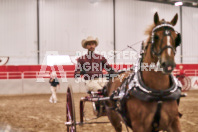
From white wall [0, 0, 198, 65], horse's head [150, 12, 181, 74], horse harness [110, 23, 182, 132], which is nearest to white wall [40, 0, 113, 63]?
white wall [0, 0, 198, 65]

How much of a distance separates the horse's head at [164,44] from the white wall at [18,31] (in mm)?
13622

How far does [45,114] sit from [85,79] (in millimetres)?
3510

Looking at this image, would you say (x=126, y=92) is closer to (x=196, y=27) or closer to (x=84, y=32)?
(x=84, y=32)

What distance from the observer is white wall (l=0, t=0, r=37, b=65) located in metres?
15.2

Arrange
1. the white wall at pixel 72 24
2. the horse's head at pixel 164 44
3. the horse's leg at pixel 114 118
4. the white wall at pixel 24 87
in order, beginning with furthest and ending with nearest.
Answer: the white wall at pixel 72 24
the white wall at pixel 24 87
the horse's leg at pixel 114 118
the horse's head at pixel 164 44

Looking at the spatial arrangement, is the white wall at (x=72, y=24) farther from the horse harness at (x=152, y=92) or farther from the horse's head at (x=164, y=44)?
the horse's head at (x=164, y=44)

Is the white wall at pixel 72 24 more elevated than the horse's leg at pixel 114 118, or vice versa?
the white wall at pixel 72 24

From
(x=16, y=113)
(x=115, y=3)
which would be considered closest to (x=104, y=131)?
(x=16, y=113)

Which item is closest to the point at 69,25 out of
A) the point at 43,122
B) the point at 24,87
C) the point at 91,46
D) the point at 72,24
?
the point at 72,24

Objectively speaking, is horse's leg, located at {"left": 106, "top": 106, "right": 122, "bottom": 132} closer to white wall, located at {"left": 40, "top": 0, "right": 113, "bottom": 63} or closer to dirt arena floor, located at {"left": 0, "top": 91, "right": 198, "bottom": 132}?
dirt arena floor, located at {"left": 0, "top": 91, "right": 198, "bottom": 132}

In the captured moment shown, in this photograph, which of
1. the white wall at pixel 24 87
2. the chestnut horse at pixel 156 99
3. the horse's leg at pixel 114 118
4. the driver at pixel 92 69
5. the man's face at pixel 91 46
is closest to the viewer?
the chestnut horse at pixel 156 99

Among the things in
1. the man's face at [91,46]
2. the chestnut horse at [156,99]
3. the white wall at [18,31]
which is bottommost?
the chestnut horse at [156,99]

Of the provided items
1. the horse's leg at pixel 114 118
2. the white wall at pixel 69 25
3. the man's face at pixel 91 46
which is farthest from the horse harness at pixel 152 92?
the white wall at pixel 69 25

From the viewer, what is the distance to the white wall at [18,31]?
15219 millimetres
